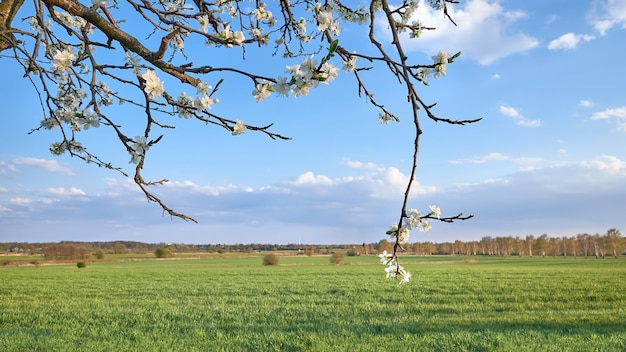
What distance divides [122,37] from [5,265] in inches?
2612

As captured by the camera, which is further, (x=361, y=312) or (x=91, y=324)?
(x=361, y=312)

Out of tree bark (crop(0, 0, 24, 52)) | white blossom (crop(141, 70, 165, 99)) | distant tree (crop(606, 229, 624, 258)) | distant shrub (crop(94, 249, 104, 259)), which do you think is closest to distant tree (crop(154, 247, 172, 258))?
distant shrub (crop(94, 249, 104, 259))

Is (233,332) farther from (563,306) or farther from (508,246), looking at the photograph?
(508,246)

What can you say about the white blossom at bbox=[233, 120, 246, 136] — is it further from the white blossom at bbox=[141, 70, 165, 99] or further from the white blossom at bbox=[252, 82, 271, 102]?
the white blossom at bbox=[141, 70, 165, 99]

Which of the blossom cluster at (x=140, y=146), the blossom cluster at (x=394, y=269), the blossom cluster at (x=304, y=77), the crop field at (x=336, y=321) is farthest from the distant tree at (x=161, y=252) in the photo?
the blossom cluster at (x=304, y=77)

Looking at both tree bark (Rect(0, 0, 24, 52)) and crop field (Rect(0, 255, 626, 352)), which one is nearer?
tree bark (Rect(0, 0, 24, 52))

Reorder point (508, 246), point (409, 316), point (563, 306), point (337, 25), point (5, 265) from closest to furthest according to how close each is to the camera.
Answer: point (337, 25)
point (409, 316)
point (563, 306)
point (5, 265)
point (508, 246)

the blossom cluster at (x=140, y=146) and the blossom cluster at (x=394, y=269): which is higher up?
the blossom cluster at (x=140, y=146)

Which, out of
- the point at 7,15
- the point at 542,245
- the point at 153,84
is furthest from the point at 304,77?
the point at 542,245

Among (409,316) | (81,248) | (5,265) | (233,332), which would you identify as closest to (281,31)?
(233,332)

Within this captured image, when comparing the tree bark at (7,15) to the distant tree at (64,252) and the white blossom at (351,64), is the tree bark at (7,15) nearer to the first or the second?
the white blossom at (351,64)

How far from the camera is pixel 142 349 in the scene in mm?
7496

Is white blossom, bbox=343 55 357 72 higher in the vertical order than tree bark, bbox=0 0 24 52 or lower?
lower


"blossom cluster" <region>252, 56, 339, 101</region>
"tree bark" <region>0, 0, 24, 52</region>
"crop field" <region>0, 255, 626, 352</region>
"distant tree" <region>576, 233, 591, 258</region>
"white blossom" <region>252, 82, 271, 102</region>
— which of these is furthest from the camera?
"distant tree" <region>576, 233, 591, 258</region>
